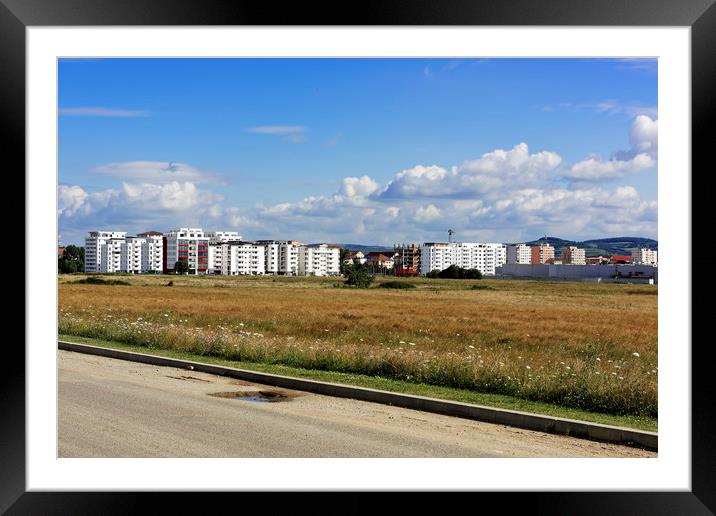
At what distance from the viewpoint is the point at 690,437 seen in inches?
152

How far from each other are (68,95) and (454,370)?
108 metres

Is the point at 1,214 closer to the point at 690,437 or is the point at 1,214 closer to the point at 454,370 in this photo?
the point at 690,437

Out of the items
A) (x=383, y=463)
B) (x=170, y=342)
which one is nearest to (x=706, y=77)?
(x=383, y=463)

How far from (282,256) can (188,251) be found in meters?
11.8

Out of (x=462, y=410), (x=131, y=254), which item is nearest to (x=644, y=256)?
(x=131, y=254)

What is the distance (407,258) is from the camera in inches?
3617

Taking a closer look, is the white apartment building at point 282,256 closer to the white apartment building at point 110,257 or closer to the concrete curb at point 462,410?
the white apartment building at point 110,257

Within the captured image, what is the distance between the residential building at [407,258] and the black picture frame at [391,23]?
78522 mm

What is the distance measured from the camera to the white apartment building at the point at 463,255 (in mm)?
94812

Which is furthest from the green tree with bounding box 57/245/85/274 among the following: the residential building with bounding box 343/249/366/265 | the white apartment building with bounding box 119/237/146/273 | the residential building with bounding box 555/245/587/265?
the residential building with bounding box 555/245/587/265

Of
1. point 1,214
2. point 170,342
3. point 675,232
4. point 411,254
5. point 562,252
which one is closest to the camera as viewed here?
point 1,214

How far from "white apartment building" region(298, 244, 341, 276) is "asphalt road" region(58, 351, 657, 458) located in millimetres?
77367

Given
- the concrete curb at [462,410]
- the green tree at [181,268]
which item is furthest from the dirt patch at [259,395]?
the green tree at [181,268]

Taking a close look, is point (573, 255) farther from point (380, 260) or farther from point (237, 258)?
point (237, 258)
